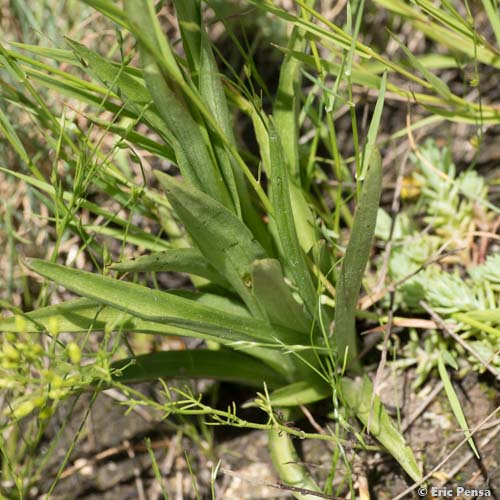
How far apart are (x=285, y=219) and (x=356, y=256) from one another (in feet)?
0.44

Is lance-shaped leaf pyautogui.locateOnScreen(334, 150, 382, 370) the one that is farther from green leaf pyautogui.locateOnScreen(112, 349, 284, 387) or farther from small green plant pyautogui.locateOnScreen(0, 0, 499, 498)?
green leaf pyautogui.locateOnScreen(112, 349, 284, 387)

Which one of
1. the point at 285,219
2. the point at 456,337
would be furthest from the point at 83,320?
the point at 456,337

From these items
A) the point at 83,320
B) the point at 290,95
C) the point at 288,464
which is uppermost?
the point at 290,95

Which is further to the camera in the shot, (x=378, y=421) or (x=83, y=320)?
(x=378, y=421)

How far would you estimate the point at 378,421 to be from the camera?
1196 mm

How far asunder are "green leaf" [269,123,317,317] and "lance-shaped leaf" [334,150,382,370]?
6 centimetres

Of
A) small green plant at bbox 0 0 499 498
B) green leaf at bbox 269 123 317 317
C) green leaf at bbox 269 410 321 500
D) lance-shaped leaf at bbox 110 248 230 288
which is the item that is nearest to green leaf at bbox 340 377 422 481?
small green plant at bbox 0 0 499 498

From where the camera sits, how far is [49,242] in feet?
6.03

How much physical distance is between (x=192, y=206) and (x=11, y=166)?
3.29ft

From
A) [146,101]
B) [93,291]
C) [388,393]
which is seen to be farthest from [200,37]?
[388,393]

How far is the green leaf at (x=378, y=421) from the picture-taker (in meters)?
1.14

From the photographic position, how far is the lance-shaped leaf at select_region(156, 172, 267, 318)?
3.10 feet

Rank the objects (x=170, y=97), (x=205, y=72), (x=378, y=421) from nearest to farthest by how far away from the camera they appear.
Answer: (x=170, y=97), (x=205, y=72), (x=378, y=421)

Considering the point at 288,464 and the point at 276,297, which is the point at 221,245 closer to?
the point at 276,297
